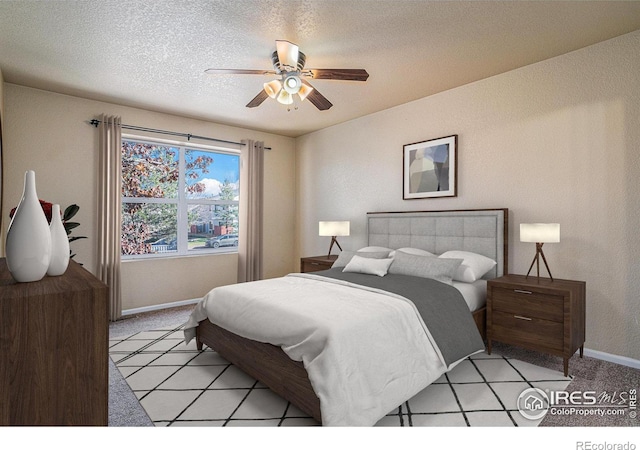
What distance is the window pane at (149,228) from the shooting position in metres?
4.34

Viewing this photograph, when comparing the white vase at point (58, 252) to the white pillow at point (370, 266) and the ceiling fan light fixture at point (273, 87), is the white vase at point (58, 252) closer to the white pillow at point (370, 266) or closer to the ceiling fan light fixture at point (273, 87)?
the ceiling fan light fixture at point (273, 87)

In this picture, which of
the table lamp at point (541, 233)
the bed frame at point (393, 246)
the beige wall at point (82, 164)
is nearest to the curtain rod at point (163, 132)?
the beige wall at point (82, 164)

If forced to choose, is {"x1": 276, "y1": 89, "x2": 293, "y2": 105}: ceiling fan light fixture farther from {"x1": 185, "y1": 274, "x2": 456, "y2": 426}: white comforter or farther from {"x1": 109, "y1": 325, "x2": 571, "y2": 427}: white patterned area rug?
{"x1": 109, "y1": 325, "x2": 571, "y2": 427}: white patterned area rug

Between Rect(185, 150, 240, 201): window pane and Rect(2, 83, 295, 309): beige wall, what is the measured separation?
0.34m

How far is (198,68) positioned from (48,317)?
2.83 meters

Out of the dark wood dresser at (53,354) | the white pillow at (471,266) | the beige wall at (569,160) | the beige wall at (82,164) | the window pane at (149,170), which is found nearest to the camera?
the dark wood dresser at (53,354)

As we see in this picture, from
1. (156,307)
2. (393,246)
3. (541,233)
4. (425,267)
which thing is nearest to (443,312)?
(425,267)

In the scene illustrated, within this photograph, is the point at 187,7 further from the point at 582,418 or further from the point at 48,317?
the point at 582,418

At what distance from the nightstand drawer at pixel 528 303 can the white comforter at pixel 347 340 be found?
0.94 metres

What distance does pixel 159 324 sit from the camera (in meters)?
3.77

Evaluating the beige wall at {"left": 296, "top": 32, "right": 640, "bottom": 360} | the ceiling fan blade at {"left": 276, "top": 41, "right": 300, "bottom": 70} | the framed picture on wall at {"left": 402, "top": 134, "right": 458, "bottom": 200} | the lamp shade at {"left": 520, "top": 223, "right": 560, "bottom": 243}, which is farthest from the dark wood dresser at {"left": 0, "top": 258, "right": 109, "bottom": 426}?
the framed picture on wall at {"left": 402, "top": 134, "right": 458, "bottom": 200}

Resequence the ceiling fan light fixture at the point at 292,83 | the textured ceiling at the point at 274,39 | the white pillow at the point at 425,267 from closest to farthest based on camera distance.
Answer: the textured ceiling at the point at 274,39
the ceiling fan light fixture at the point at 292,83
the white pillow at the point at 425,267

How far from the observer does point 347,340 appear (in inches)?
71.9

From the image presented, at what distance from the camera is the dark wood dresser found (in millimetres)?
849
